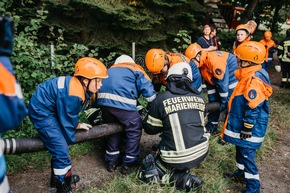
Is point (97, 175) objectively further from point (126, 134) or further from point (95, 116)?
point (95, 116)

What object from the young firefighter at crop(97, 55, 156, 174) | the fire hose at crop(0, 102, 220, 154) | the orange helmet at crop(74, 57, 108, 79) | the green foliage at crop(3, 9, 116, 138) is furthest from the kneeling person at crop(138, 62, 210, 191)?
the green foliage at crop(3, 9, 116, 138)

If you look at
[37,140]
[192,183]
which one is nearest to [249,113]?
[192,183]

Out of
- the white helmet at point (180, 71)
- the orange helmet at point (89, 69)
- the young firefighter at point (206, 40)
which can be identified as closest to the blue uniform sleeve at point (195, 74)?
the white helmet at point (180, 71)

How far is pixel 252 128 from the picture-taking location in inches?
145

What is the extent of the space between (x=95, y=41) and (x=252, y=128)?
209 inches

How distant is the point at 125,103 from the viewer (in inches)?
162

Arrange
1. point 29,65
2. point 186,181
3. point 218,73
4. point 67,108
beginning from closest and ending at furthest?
point 67,108 < point 186,181 < point 218,73 < point 29,65

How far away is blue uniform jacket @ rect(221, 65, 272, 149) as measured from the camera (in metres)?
3.55

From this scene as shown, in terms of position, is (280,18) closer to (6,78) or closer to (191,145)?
(191,145)

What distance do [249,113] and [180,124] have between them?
0.81 m

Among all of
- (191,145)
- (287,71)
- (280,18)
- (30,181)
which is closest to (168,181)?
(191,145)

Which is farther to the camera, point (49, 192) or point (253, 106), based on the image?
→ point (49, 192)

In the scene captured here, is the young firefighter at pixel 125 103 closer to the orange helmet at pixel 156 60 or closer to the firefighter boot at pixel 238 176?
the orange helmet at pixel 156 60

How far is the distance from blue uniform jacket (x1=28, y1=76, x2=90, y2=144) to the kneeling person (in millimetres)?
898
